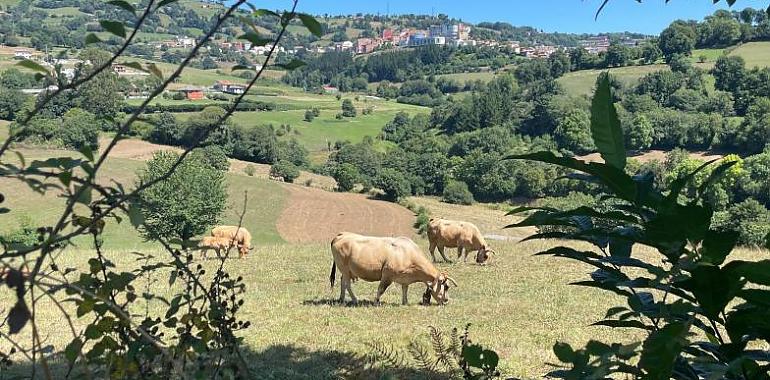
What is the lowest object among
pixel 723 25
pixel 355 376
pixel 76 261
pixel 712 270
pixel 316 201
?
pixel 316 201

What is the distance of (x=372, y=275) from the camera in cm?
1221

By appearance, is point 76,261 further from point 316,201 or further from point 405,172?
point 405,172

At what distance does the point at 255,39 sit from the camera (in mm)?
1583

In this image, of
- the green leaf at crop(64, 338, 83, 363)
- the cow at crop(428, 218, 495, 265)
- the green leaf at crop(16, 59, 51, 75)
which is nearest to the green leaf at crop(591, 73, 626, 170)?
the green leaf at crop(16, 59, 51, 75)

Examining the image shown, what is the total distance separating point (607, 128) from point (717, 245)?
368mm

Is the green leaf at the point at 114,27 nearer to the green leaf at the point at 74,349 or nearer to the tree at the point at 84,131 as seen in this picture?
the tree at the point at 84,131

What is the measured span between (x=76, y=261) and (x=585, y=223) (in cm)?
1846

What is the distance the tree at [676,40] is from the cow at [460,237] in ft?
423

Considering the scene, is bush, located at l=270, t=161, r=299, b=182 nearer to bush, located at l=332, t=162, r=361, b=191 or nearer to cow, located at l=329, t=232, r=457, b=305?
bush, located at l=332, t=162, r=361, b=191

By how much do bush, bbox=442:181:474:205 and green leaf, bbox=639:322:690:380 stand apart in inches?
3194

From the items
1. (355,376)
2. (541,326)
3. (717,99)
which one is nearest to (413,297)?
(541,326)

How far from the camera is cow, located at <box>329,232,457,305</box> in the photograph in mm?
12039

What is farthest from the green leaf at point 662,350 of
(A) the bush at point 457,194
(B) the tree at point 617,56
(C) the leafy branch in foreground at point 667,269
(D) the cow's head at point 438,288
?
(B) the tree at point 617,56

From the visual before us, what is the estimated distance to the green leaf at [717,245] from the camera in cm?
137
